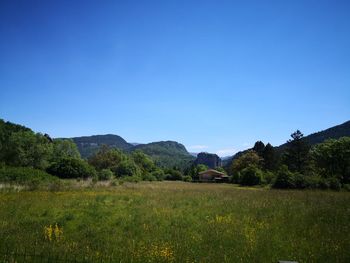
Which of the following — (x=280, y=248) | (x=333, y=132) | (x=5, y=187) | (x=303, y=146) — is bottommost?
(x=280, y=248)

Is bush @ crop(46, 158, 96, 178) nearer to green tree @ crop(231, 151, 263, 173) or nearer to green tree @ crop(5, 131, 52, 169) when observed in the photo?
green tree @ crop(5, 131, 52, 169)

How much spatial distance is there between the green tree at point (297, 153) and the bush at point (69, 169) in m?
45.3

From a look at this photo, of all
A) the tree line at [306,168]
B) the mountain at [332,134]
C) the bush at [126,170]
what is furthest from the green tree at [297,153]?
the mountain at [332,134]

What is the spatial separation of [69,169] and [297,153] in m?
49.1

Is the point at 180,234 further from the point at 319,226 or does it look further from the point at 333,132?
the point at 333,132

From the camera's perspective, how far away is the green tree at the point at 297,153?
64.0 metres

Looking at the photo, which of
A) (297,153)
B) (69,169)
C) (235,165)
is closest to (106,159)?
(235,165)

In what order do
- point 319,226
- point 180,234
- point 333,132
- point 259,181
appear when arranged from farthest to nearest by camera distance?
point 333,132
point 259,181
point 319,226
point 180,234

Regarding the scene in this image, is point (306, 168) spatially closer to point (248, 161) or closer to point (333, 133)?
point (248, 161)

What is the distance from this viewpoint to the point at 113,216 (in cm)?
1321

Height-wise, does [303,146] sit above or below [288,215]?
above

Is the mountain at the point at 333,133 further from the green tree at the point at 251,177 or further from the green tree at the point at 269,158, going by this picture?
the green tree at the point at 251,177

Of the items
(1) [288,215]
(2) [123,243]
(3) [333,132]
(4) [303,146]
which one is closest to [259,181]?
(4) [303,146]

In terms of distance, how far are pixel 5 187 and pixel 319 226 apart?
23.4 meters
